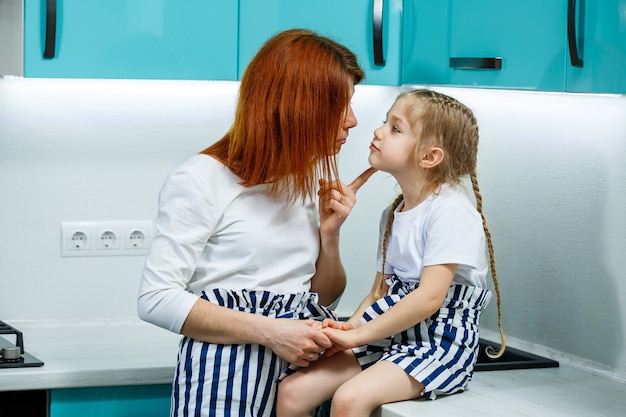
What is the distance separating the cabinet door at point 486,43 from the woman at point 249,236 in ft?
1.05

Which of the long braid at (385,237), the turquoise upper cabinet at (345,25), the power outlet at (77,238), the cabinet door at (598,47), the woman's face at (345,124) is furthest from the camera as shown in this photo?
the power outlet at (77,238)

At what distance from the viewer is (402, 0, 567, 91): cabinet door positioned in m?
1.77

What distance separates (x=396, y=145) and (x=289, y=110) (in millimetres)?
237

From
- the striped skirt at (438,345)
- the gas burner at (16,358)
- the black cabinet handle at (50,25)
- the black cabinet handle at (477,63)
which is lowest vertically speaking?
the gas burner at (16,358)

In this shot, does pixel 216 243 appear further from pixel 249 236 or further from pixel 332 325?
pixel 332 325

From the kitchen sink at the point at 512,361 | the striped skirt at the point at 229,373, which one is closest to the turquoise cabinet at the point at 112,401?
the striped skirt at the point at 229,373

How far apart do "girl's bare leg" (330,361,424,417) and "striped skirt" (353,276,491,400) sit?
2 centimetres

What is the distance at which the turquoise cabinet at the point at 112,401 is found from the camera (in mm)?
1926

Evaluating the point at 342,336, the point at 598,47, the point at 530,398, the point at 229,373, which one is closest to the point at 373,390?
the point at 342,336

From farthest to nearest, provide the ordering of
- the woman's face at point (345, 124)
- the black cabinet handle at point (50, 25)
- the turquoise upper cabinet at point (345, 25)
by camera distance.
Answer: the turquoise upper cabinet at point (345, 25) → the black cabinet handle at point (50, 25) → the woman's face at point (345, 124)

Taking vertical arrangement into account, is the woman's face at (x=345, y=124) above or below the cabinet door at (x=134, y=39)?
below

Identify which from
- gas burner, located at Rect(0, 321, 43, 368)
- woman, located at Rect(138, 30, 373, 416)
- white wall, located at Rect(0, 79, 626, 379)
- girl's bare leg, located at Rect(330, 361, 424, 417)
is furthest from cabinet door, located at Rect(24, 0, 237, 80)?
girl's bare leg, located at Rect(330, 361, 424, 417)

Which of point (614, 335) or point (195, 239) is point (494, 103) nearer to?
point (614, 335)

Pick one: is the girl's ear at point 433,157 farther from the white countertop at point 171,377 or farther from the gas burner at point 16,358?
the gas burner at point 16,358
